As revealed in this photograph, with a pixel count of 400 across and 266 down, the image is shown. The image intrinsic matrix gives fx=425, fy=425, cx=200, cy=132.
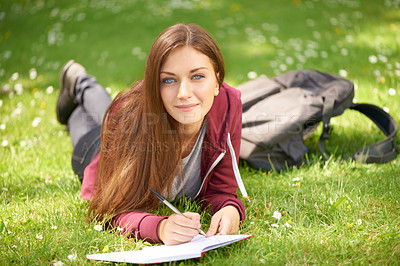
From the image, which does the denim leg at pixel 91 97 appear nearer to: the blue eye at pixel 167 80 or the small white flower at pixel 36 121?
the small white flower at pixel 36 121

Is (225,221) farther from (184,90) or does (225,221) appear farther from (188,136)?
(184,90)

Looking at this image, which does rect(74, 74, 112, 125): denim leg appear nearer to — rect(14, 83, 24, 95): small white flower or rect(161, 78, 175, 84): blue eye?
rect(161, 78, 175, 84): blue eye

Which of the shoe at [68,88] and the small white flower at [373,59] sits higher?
the shoe at [68,88]

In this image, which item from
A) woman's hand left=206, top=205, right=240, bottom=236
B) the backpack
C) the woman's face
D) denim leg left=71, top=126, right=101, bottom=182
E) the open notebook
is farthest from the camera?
the backpack

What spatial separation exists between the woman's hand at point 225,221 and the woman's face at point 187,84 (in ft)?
1.60

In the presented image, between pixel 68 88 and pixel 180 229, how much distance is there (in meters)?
2.05

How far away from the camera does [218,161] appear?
7.51ft

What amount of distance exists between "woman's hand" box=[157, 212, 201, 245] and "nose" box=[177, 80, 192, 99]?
21.7 inches

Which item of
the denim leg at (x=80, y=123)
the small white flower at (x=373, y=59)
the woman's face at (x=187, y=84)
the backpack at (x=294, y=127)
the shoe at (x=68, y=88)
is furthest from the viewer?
the small white flower at (x=373, y=59)

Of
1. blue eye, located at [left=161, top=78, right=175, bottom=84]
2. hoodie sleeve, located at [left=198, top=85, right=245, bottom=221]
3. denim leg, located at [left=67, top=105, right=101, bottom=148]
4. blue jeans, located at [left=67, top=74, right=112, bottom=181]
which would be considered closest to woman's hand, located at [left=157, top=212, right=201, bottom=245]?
hoodie sleeve, located at [left=198, top=85, right=245, bottom=221]

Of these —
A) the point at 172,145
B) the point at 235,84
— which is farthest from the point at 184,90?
the point at 235,84

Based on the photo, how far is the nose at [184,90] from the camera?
1951mm

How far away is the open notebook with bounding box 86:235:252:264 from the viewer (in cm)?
184

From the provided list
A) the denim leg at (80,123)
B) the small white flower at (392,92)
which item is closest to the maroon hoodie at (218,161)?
the denim leg at (80,123)
